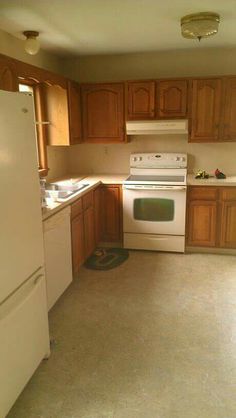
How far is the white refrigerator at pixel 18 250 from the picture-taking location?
1625 mm

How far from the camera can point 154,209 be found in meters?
3.91

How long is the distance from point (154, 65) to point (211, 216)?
1.98m

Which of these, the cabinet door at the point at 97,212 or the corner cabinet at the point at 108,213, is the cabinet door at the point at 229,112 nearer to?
the corner cabinet at the point at 108,213

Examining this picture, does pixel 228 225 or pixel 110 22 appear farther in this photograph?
pixel 228 225

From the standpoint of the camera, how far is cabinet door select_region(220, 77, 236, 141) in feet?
12.1

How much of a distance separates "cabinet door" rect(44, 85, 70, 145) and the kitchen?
0.01m

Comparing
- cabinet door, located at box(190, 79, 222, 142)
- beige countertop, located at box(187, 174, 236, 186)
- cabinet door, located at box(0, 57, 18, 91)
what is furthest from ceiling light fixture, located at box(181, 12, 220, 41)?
beige countertop, located at box(187, 174, 236, 186)

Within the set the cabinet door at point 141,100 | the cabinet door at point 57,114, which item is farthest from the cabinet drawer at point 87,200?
the cabinet door at point 141,100

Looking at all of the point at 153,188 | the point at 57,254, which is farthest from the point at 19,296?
the point at 153,188

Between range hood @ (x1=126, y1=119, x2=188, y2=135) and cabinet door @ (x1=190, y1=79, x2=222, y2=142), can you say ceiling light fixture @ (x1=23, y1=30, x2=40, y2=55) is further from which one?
cabinet door @ (x1=190, y1=79, x2=222, y2=142)

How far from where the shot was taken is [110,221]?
4.09 meters

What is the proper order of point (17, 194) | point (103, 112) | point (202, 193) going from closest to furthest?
point (17, 194)
point (202, 193)
point (103, 112)

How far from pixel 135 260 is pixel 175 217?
26.9 inches

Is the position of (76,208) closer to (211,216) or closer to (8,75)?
(8,75)
